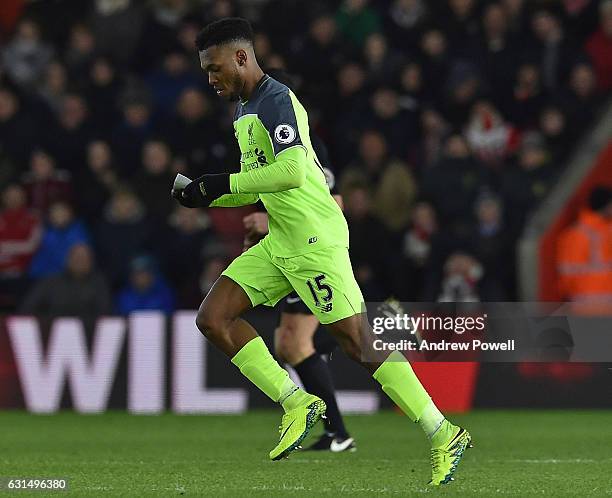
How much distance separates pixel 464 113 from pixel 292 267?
7.16 m

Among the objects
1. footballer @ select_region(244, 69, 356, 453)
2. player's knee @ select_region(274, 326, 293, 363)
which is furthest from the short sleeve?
player's knee @ select_region(274, 326, 293, 363)

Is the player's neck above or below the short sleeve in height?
above

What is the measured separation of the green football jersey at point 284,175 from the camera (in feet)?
22.1

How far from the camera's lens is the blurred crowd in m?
13.1

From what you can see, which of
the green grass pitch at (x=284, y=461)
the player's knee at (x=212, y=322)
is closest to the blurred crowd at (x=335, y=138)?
the green grass pitch at (x=284, y=461)

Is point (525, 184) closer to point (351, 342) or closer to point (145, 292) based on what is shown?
point (145, 292)

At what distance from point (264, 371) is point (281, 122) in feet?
3.88

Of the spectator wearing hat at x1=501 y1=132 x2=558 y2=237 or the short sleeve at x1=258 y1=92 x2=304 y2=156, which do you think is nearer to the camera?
the short sleeve at x1=258 y1=92 x2=304 y2=156

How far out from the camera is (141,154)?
571 inches

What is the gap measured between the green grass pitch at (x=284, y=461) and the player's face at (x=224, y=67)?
180 centimetres

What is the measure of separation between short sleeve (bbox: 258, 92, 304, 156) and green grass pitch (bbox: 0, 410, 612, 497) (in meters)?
1.52

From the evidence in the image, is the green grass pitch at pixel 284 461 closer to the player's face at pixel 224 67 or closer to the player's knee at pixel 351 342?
the player's knee at pixel 351 342

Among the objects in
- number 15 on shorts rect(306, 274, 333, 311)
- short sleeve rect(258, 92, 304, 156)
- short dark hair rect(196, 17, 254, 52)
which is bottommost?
number 15 on shorts rect(306, 274, 333, 311)

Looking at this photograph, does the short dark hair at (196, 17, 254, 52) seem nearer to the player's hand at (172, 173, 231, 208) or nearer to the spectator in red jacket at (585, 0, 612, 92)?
the player's hand at (172, 173, 231, 208)
